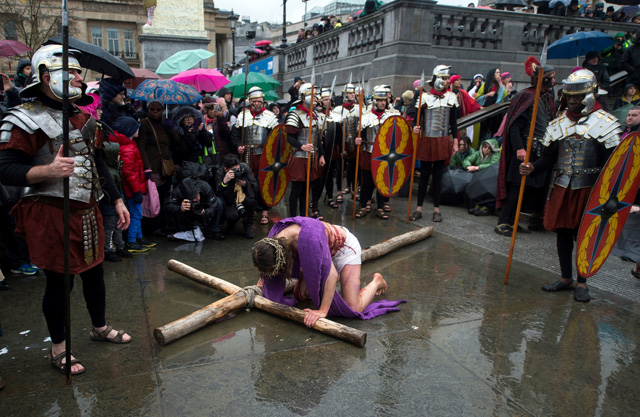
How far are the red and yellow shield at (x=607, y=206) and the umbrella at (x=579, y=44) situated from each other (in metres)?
5.98

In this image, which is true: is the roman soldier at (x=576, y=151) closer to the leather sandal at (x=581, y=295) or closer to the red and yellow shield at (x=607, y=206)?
the leather sandal at (x=581, y=295)

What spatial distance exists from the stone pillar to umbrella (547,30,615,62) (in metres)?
9.33

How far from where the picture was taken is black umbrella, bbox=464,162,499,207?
253 inches

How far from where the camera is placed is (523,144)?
5.24m

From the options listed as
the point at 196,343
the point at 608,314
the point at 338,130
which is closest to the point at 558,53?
the point at 338,130

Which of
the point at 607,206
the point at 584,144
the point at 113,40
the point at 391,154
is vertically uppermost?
the point at 113,40

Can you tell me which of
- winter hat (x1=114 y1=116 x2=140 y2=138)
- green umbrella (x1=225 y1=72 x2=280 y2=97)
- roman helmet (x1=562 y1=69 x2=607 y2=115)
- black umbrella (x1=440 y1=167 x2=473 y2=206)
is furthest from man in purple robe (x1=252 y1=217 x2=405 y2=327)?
green umbrella (x1=225 y1=72 x2=280 y2=97)

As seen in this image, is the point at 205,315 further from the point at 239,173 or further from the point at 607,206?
the point at 607,206

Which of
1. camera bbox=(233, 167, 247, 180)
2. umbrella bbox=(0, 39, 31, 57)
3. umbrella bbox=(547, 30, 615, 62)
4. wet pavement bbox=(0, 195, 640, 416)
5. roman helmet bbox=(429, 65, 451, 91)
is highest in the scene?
umbrella bbox=(547, 30, 615, 62)

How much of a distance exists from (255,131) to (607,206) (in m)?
3.97

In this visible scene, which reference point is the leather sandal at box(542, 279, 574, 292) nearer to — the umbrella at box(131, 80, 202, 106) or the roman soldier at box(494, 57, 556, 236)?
the roman soldier at box(494, 57, 556, 236)

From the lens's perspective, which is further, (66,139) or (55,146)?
(55,146)

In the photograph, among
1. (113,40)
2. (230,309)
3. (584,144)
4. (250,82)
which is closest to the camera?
(230,309)

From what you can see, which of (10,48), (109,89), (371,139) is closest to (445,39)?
(371,139)
